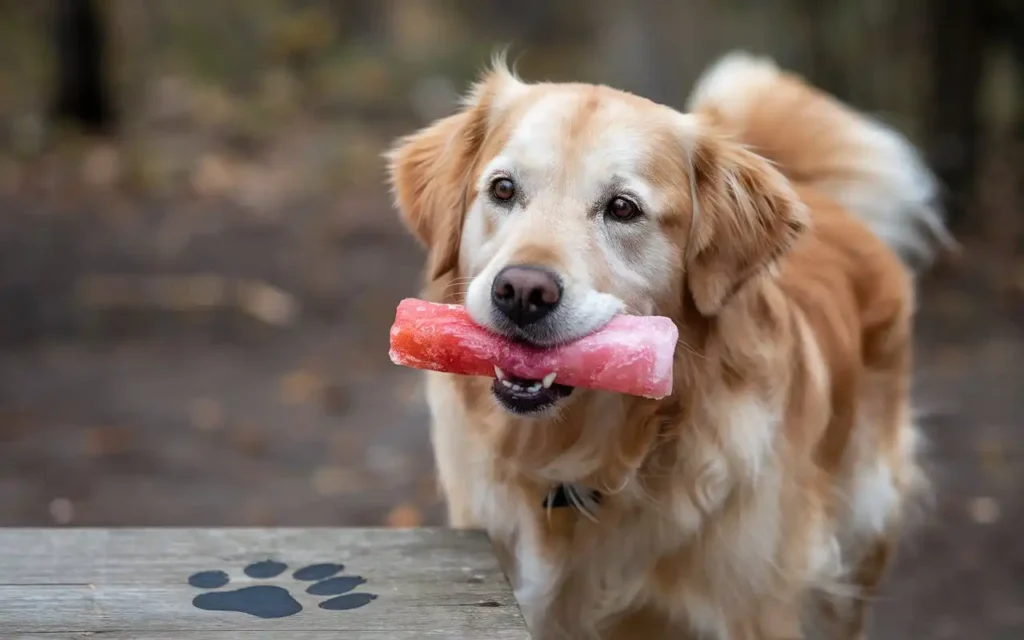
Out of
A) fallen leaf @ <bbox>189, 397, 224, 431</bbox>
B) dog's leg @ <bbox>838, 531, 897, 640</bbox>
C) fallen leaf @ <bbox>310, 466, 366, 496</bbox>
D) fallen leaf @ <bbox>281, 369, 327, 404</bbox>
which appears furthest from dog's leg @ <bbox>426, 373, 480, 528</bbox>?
fallen leaf @ <bbox>281, 369, 327, 404</bbox>

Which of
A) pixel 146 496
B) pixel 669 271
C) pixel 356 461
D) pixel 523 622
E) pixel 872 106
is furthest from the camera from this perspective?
pixel 872 106

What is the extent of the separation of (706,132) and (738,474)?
0.84m

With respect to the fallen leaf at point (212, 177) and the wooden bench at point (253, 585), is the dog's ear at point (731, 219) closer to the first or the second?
the wooden bench at point (253, 585)

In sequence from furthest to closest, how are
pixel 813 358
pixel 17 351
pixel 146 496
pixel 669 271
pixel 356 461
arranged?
→ 1. pixel 17 351
2. pixel 356 461
3. pixel 146 496
4. pixel 813 358
5. pixel 669 271

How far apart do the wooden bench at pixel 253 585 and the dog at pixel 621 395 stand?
271mm

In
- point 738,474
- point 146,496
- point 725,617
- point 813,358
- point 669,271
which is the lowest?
point 146,496

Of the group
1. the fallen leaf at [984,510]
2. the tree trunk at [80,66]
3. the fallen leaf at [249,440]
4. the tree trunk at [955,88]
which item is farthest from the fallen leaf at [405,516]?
the tree trunk at [80,66]

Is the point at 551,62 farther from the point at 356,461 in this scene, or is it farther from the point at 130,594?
the point at 130,594

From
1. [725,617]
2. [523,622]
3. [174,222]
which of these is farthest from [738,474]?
[174,222]

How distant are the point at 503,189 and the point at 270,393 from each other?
418cm

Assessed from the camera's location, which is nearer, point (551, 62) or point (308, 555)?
point (308, 555)

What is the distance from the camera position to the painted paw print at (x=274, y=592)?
260 cm

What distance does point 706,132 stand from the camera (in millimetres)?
3018

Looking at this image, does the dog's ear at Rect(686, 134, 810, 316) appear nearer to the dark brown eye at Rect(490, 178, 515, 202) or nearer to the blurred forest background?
the dark brown eye at Rect(490, 178, 515, 202)
